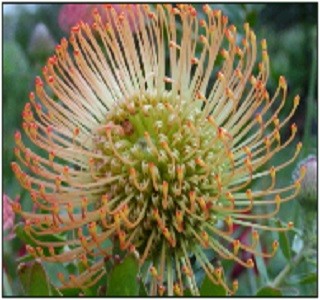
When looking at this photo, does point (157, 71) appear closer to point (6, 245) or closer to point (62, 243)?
point (62, 243)

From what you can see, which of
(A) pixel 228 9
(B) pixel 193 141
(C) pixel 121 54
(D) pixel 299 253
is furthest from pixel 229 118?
(A) pixel 228 9

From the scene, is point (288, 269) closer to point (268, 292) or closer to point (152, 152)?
point (268, 292)

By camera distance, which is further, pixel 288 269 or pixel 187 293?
pixel 288 269

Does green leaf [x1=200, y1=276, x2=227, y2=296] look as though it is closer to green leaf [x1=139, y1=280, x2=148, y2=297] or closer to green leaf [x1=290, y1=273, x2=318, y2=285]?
green leaf [x1=139, y1=280, x2=148, y2=297]

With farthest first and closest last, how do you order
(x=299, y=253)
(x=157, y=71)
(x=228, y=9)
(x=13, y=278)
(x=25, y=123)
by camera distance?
(x=228, y=9)
(x=13, y=278)
(x=299, y=253)
(x=157, y=71)
(x=25, y=123)

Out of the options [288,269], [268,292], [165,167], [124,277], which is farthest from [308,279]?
[124,277]

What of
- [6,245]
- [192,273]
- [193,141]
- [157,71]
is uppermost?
[157,71]
